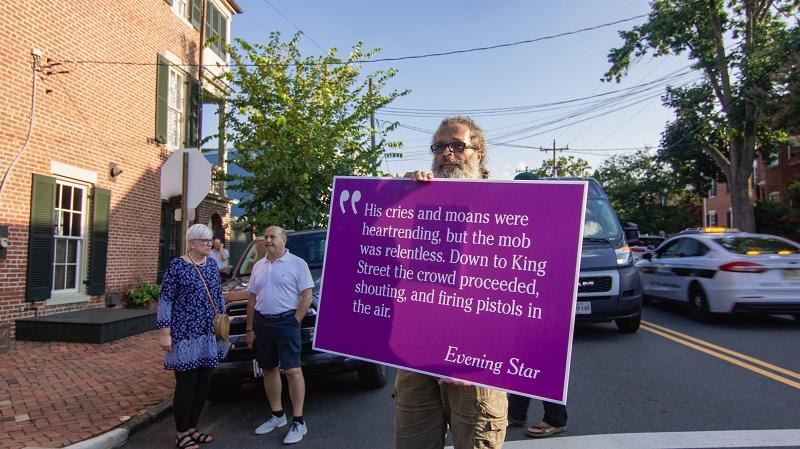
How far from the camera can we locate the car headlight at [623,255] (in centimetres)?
775

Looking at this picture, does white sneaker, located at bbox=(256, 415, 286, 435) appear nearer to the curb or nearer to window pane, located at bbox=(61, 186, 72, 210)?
the curb

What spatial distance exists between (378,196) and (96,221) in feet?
31.4

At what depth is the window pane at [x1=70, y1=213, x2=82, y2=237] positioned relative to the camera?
1005 cm

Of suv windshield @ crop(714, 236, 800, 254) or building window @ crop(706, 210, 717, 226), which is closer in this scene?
suv windshield @ crop(714, 236, 800, 254)

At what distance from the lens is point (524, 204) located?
2.29 metres

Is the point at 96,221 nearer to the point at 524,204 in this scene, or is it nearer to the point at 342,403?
the point at 342,403

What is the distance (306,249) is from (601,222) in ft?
14.9

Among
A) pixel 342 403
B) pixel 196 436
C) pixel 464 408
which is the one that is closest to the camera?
pixel 464 408

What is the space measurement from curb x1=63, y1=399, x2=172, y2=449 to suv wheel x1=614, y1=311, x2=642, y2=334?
630cm

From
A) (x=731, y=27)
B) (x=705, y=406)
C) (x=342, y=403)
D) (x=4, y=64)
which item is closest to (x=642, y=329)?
(x=705, y=406)

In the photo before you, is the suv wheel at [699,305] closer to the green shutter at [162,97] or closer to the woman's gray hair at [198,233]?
the woman's gray hair at [198,233]

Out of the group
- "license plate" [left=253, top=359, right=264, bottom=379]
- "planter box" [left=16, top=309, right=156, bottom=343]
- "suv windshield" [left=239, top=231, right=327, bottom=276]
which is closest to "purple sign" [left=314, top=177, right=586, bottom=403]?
"license plate" [left=253, top=359, right=264, bottom=379]

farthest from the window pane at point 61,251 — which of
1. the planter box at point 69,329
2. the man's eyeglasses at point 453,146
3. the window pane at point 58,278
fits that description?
the man's eyeglasses at point 453,146

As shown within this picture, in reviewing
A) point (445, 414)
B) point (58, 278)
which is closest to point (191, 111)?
point (58, 278)
